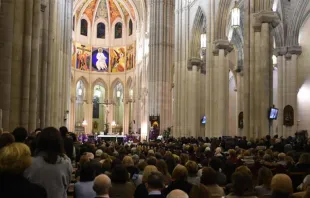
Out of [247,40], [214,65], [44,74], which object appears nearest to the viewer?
[44,74]

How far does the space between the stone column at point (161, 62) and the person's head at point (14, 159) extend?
40.7 meters

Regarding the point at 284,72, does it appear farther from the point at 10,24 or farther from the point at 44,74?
the point at 10,24

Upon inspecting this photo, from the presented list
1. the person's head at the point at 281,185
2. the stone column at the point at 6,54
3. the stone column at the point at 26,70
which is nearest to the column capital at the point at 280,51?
the stone column at the point at 26,70

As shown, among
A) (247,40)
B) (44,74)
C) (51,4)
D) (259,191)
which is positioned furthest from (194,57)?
(259,191)

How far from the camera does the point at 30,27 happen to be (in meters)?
13.6

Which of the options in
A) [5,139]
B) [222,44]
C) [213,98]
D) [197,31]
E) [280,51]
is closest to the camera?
[5,139]

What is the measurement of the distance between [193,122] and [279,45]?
9.18 metres

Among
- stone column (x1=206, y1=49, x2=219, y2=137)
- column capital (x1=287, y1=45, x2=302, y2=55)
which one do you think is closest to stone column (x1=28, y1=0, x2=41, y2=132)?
stone column (x1=206, y1=49, x2=219, y2=137)

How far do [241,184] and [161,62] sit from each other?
130 ft

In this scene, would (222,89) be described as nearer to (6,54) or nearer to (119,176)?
(6,54)

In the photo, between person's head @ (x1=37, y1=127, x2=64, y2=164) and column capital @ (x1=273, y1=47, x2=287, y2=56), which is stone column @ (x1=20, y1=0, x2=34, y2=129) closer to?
person's head @ (x1=37, y1=127, x2=64, y2=164)

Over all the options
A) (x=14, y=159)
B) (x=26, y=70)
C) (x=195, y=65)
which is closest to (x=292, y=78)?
(x=195, y=65)

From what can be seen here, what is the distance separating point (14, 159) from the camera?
3.13 m

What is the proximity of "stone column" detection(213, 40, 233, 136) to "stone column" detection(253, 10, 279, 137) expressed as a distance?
673cm
